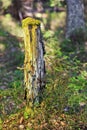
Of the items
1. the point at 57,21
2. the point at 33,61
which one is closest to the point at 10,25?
the point at 57,21

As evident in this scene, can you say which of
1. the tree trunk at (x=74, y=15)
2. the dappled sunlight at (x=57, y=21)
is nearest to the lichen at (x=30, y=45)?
the tree trunk at (x=74, y=15)

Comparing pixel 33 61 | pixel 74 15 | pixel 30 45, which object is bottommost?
pixel 33 61

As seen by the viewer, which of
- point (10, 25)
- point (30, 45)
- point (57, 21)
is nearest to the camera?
point (30, 45)

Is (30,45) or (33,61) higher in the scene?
(30,45)

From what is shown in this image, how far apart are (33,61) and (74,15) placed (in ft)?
26.2

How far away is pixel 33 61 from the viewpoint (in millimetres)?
5406

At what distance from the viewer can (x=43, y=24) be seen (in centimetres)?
1739

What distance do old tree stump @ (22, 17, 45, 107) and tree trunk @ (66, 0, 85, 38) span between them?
7618mm

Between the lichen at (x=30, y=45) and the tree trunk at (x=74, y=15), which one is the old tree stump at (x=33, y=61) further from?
the tree trunk at (x=74, y=15)

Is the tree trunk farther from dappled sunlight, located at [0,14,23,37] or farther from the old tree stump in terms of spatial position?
the old tree stump

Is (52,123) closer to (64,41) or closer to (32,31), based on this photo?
(32,31)

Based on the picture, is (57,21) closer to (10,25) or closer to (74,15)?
(10,25)

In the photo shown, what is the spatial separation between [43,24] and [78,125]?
12150mm

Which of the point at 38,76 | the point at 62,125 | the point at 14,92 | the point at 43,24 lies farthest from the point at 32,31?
the point at 43,24
